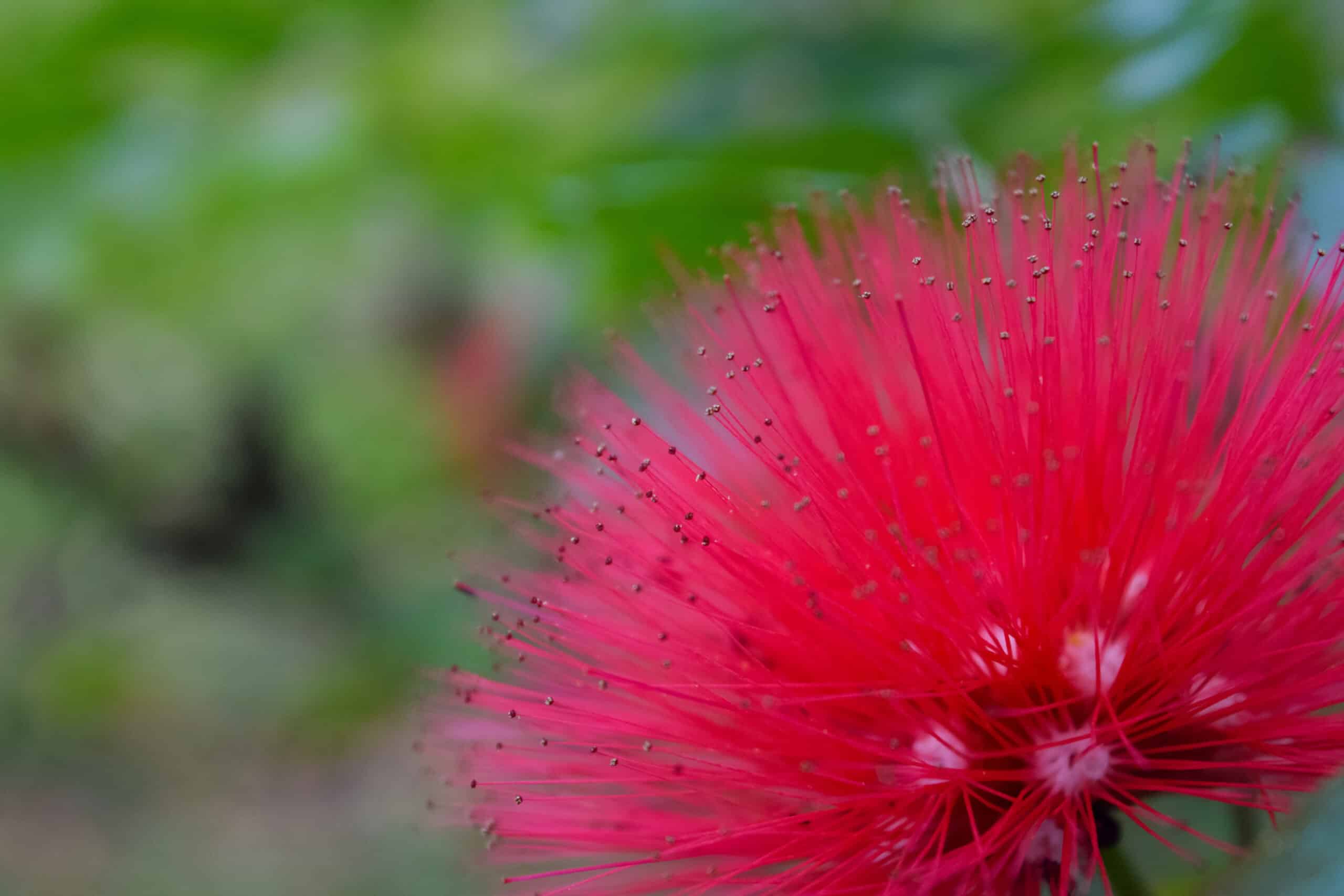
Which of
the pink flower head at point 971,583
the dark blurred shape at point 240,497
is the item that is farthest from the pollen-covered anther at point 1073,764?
the dark blurred shape at point 240,497

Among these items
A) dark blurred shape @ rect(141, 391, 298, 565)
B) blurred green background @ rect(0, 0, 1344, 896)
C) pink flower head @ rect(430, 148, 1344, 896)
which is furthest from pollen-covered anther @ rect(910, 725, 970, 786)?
dark blurred shape @ rect(141, 391, 298, 565)

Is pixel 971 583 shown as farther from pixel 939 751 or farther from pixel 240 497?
pixel 240 497

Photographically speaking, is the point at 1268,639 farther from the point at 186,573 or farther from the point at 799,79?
the point at 186,573

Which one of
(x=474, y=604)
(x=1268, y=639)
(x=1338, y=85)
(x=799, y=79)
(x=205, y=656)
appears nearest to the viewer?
(x=1268, y=639)

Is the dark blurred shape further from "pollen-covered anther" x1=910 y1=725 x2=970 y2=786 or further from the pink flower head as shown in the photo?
"pollen-covered anther" x1=910 y1=725 x2=970 y2=786

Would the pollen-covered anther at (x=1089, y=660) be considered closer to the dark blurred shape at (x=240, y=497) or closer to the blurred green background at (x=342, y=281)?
the blurred green background at (x=342, y=281)

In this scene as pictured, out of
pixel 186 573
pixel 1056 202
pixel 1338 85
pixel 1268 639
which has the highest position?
pixel 186 573

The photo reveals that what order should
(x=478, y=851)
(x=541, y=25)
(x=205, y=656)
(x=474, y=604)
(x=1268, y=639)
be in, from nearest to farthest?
(x=1268, y=639)
(x=478, y=851)
(x=541, y=25)
(x=474, y=604)
(x=205, y=656)

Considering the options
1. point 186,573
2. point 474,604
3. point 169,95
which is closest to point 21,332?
point 186,573
